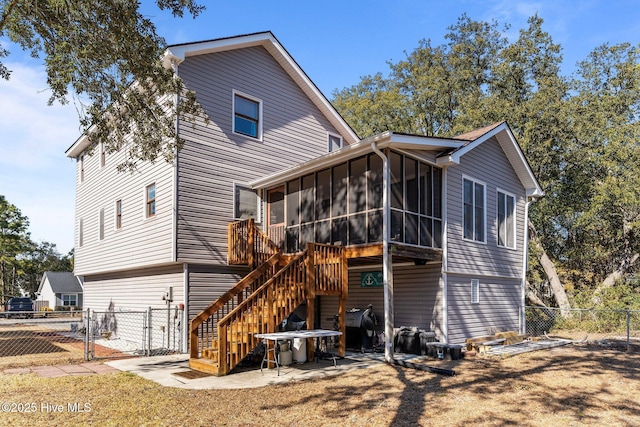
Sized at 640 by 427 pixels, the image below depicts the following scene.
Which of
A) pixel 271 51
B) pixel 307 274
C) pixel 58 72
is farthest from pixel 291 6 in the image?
pixel 307 274

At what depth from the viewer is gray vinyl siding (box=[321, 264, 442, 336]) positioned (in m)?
12.6

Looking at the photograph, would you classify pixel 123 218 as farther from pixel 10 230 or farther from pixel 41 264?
pixel 41 264

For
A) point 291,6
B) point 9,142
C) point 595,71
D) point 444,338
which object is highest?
point 595,71

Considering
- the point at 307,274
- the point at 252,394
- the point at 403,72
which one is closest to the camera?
the point at 252,394

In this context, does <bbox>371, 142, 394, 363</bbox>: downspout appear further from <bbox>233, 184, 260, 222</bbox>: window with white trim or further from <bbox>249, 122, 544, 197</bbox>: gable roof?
<bbox>233, 184, 260, 222</bbox>: window with white trim

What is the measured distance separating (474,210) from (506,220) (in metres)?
2.38

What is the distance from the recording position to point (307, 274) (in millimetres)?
10789

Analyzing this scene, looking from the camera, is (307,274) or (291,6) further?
(291,6)

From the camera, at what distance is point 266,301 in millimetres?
10016

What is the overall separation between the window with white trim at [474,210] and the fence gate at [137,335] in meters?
8.63

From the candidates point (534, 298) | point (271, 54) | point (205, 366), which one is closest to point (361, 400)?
point (205, 366)

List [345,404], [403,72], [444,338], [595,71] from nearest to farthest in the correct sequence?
[345,404]
[444,338]
[595,71]
[403,72]

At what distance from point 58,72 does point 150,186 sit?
5.83 m

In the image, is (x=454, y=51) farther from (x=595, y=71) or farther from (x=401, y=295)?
(x=401, y=295)
